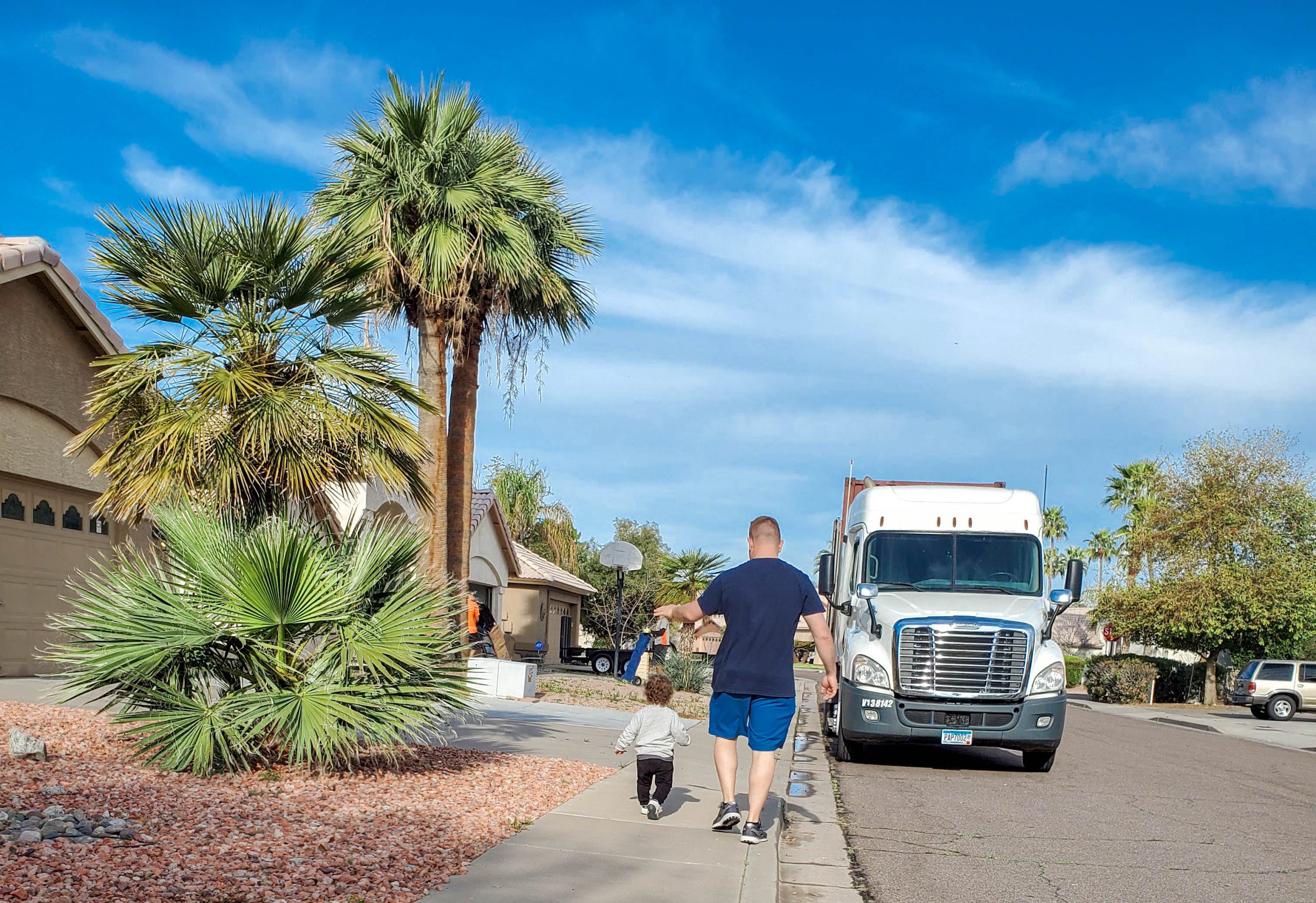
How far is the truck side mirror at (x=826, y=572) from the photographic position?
1244cm

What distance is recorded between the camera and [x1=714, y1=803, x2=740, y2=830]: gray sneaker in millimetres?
6848

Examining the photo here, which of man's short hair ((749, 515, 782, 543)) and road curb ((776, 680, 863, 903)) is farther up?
man's short hair ((749, 515, 782, 543))

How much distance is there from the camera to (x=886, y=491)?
1298 cm

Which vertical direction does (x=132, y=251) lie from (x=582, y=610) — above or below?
above

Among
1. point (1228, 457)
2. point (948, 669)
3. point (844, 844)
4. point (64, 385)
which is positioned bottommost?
point (844, 844)

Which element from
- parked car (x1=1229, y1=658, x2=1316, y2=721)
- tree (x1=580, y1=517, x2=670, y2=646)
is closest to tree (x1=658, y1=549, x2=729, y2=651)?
tree (x1=580, y1=517, x2=670, y2=646)

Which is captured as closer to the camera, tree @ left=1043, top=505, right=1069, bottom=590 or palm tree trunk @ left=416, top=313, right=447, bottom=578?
palm tree trunk @ left=416, top=313, right=447, bottom=578

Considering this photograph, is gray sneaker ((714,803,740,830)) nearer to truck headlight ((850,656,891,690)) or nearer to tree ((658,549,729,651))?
truck headlight ((850,656,891,690))

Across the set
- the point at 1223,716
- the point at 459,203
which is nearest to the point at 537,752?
the point at 459,203

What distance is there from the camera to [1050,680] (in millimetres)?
11391

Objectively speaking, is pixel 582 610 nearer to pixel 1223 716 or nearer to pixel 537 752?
pixel 1223 716

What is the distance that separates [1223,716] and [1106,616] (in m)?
9.13

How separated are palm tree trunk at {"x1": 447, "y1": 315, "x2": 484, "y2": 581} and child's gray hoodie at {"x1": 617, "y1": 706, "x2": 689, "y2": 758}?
38.9ft

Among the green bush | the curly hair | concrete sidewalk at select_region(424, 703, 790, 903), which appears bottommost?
the green bush
